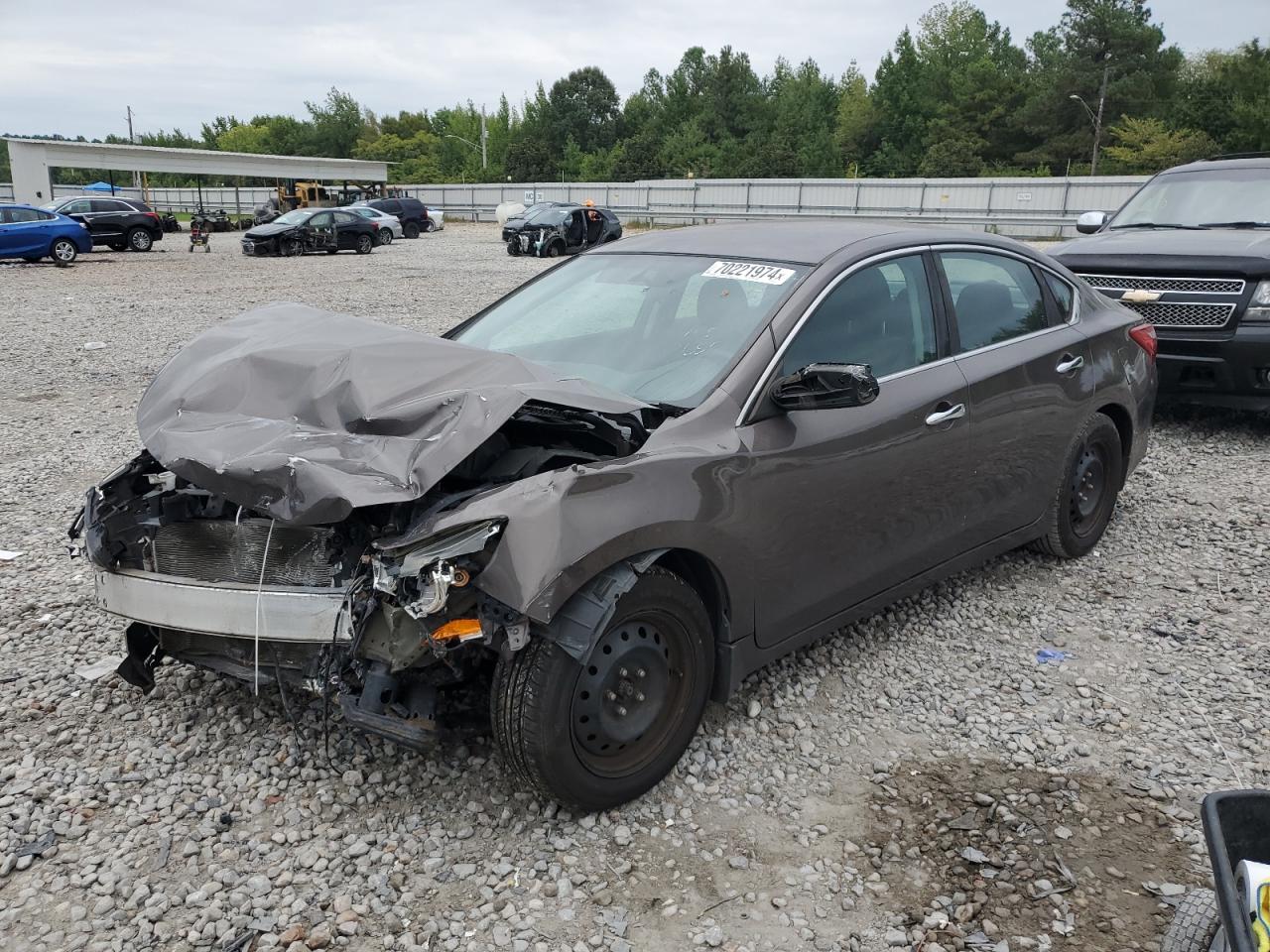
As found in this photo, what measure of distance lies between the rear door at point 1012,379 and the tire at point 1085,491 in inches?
4.4

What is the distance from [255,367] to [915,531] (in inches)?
98.7

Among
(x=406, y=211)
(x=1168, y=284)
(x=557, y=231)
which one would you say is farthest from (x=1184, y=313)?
(x=406, y=211)

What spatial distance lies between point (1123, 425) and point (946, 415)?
6.23ft

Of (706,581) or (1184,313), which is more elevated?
(1184,313)

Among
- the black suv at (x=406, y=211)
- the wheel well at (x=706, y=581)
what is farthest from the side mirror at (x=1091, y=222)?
the black suv at (x=406, y=211)

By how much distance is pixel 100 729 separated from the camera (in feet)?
11.6

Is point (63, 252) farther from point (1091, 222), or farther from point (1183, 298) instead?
point (1183, 298)

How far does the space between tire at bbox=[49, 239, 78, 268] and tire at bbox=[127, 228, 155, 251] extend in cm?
489

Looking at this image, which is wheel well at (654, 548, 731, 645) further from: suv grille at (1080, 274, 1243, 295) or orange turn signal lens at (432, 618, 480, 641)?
suv grille at (1080, 274, 1243, 295)

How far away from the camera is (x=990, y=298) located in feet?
14.7

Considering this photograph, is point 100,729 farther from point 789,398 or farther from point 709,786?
point 789,398

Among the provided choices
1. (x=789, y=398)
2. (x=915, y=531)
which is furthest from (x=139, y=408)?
(x=915, y=531)

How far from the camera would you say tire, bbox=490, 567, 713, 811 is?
2.81 metres

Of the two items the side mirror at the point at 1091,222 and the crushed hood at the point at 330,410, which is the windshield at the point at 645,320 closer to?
the crushed hood at the point at 330,410
